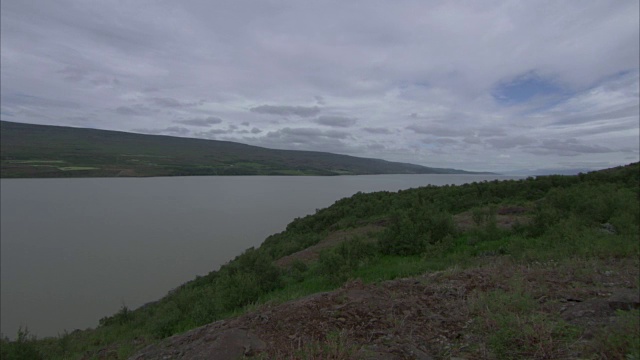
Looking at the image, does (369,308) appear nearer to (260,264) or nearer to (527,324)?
(527,324)

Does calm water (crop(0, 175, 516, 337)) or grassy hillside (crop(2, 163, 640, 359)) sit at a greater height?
grassy hillside (crop(2, 163, 640, 359))

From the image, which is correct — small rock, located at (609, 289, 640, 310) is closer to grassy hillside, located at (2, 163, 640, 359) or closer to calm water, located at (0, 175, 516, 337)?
grassy hillside, located at (2, 163, 640, 359)

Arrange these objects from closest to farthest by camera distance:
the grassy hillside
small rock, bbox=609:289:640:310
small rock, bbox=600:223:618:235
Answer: the grassy hillside, small rock, bbox=609:289:640:310, small rock, bbox=600:223:618:235

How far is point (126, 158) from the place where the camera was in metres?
131

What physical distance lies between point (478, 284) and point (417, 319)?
1.57m

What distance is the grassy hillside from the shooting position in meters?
3.56

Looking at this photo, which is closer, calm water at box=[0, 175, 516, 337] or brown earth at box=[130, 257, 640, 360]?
brown earth at box=[130, 257, 640, 360]

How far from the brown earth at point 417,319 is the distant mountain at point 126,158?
107 metres

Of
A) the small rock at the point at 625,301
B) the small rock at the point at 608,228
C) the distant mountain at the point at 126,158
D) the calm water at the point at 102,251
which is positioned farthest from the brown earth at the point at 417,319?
the distant mountain at the point at 126,158

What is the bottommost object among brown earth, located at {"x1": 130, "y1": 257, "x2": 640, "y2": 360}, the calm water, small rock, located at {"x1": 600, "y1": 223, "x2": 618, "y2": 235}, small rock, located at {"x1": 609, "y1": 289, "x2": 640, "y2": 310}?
the calm water

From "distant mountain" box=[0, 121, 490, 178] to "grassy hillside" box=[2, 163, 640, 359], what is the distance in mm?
102104

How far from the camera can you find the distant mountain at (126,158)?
103 m

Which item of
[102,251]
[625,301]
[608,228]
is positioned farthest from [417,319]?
[102,251]

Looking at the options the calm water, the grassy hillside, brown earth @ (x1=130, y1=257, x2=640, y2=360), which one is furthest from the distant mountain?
brown earth @ (x1=130, y1=257, x2=640, y2=360)
